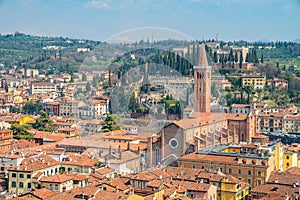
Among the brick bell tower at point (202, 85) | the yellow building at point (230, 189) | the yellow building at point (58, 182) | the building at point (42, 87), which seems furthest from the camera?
the building at point (42, 87)

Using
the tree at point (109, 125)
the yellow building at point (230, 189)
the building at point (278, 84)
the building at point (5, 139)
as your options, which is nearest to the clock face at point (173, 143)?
the yellow building at point (230, 189)

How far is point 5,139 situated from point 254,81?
12.8m

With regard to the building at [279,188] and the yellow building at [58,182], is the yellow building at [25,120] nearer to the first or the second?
the yellow building at [58,182]

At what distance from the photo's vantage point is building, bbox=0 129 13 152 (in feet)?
40.3

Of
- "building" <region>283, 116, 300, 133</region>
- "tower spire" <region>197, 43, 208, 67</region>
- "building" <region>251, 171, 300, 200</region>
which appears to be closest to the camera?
"building" <region>251, 171, 300, 200</region>

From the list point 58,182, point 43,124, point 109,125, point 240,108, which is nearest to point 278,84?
point 240,108

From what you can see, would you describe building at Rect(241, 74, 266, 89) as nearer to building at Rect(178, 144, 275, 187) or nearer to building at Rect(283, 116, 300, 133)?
building at Rect(283, 116, 300, 133)

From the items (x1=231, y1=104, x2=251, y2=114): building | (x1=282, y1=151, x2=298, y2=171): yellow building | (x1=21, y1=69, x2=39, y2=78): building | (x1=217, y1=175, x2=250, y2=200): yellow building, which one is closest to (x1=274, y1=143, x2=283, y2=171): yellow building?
(x1=282, y1=151, x2=298, y2=171): yellow building

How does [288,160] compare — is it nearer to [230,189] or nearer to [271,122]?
[230,189]

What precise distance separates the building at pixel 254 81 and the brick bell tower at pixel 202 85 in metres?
9.09

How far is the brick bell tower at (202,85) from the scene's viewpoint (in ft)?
41.3

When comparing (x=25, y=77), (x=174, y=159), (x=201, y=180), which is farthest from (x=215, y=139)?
(x=25, y=77)

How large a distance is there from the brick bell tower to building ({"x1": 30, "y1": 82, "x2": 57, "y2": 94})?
16890mm

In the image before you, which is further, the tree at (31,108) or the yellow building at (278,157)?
the tree at (31,108)
